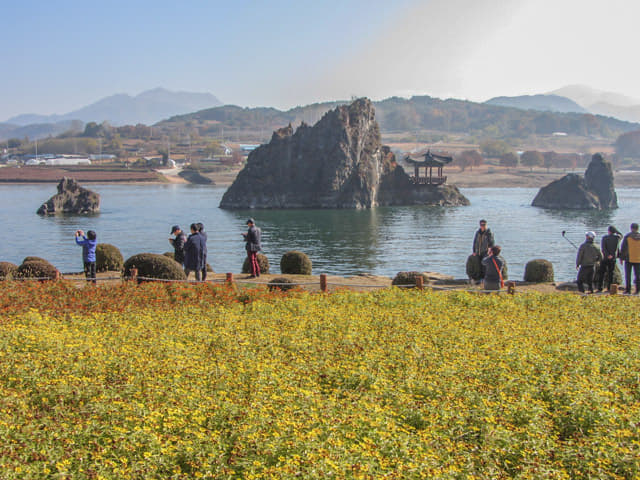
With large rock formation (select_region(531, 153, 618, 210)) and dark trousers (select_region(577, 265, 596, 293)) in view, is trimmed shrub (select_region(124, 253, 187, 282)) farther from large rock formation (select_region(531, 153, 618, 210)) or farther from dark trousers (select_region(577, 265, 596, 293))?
large rock formation (select_region(531, 153, 618, 210))

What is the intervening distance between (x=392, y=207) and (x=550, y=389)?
112m

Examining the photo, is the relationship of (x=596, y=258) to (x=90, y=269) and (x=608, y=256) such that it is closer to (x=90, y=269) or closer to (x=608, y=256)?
(x=608, y=256)

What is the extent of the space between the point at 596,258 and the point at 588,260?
10.5 inches

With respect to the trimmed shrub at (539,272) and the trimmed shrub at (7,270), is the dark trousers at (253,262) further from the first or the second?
the trimmed shrub at (539,272)

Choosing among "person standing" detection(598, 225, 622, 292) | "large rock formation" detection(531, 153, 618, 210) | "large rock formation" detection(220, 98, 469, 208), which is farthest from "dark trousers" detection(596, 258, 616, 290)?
"large rock formation" detection(531, 153, 618, 210)

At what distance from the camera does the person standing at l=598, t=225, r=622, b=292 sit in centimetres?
1966

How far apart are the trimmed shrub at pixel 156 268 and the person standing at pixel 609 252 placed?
48.3 feet

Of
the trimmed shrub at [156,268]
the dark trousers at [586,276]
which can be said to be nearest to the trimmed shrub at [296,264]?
the trimmed shrub at [156,268]

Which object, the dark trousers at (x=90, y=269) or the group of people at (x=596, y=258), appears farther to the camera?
the dark trousers at (x=90, y=269)

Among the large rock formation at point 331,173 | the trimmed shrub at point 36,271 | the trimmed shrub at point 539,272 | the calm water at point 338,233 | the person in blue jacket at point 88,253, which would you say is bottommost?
the calm water at point 338,233

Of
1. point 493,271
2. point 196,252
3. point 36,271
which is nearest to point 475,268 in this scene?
point 493,271

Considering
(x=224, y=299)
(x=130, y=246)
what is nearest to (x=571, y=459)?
(x=224, y=299)

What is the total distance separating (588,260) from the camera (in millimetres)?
19797

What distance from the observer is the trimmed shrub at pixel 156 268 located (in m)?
20.0
